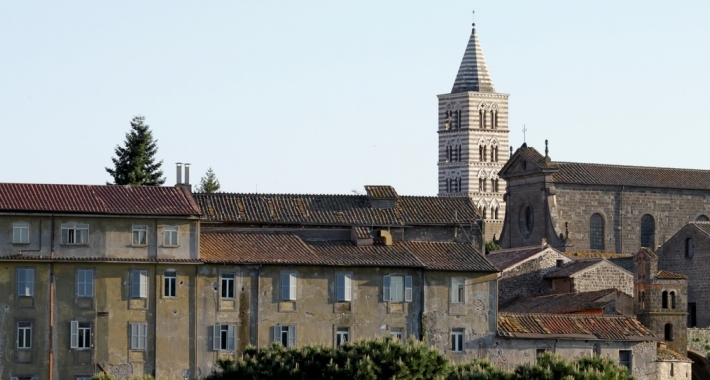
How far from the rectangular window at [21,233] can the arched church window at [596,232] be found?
160 feet

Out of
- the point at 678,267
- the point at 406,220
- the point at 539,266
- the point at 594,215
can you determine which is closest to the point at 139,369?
the point at 406,220

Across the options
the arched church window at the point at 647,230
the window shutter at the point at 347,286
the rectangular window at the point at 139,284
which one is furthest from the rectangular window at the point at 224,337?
the arched church window at the point at 647,230

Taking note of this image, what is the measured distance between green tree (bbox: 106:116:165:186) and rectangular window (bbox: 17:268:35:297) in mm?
32231

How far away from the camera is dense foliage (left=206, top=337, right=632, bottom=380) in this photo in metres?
61.0

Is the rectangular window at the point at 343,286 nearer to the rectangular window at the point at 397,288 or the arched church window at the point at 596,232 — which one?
the rectangular window at the point at 397,288

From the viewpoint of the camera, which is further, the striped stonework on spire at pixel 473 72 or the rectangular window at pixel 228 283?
the striped stonework on spire at pixel 473 72

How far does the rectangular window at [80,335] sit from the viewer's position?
70.8 meters

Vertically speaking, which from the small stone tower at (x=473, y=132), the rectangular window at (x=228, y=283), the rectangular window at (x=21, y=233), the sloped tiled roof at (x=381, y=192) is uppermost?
the small stone tower at (x=473, y=132)

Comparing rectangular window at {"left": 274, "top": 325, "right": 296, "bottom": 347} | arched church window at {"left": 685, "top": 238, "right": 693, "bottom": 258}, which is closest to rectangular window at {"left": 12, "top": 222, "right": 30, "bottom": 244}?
rectangular window at {"left": 274, "top": 325, "right": 296, "bottom": 347}

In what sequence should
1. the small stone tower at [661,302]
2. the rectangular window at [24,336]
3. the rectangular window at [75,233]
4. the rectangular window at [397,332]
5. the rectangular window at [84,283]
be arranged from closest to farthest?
the rectangular window at [24,336] < the rectangular window at [84,283] < the rectangular window at [75,233] < the rectangular window at [397,332] < the small stone tower at [661,302]

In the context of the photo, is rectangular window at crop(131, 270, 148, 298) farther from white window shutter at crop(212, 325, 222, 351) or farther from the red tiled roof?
white window shutter at crop(212, 325, 222, 351)

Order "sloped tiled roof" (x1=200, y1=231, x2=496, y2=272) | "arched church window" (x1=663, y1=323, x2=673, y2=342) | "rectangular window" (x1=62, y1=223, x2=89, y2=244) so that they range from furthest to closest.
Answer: "arched church window" (x1=663, y1=323, x2=673, y2=342)
"sloped tiled roof" (x1=200, y1=231, x2=496, y2=272)
"rectangular window" (x1=62, y1=223, x2=89, y2=244)

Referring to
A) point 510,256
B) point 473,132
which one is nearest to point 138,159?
point 510,256

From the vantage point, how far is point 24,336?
231ft
